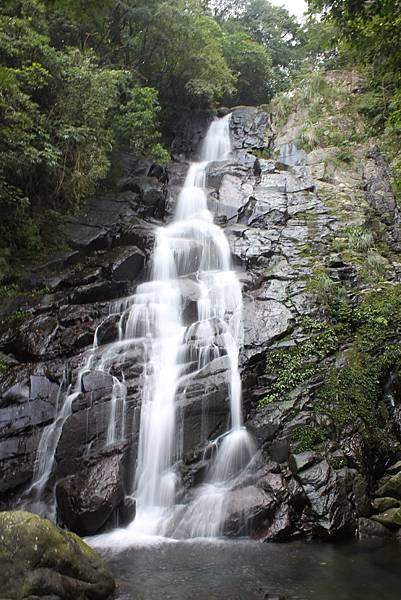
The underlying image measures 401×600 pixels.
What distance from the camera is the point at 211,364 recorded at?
1030cm

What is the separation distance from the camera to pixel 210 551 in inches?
281

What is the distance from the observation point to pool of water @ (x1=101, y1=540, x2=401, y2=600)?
5645 mm

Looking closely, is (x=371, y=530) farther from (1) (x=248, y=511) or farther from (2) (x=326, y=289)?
(2) (x=326, y=289)

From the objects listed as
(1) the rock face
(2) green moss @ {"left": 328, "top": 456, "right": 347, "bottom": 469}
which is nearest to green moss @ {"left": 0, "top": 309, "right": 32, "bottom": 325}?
(1) the rock face

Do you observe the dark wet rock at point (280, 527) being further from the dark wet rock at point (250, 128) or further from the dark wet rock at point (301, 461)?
the dark wet rock at point (250, 128)

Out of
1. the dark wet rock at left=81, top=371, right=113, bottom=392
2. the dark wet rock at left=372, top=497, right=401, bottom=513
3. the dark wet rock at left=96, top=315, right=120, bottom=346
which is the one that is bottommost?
the dark wet rock at left=372, top=497, right=401, bottom=513

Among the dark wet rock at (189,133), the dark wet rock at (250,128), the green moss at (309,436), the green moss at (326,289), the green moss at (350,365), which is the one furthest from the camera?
the dark wet rock at (189,133)

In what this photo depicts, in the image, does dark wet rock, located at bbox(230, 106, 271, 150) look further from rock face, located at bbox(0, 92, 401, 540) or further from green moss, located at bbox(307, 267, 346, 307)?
green moss, located at bbox(307, 267, 346, 307)

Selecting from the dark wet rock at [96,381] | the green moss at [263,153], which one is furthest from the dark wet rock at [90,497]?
the green moss at [263,153]

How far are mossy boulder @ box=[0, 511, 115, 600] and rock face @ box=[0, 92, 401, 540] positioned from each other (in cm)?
253

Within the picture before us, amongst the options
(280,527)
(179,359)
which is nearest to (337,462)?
(280,527)

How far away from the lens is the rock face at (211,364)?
8.10 meters

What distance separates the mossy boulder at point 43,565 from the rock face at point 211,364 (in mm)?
2525

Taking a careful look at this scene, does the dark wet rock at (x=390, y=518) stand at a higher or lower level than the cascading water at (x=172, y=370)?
lower
